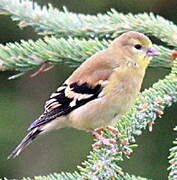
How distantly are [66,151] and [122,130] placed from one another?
113 inches

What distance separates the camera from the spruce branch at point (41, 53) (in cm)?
280

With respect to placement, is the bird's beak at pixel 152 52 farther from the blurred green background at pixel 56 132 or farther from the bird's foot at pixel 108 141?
the blurred green background at pixel 56 132

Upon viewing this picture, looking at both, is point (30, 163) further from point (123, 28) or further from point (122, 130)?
point (122, 130)

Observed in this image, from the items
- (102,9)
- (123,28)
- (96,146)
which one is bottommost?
(96,146)

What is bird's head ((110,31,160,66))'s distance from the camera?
119 inches

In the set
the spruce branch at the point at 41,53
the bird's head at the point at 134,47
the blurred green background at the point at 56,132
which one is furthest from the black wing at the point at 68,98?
the blurred green background at the point at 56,132

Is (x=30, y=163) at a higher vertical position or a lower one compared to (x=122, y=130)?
higher

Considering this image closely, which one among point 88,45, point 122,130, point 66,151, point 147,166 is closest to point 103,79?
point 88,45

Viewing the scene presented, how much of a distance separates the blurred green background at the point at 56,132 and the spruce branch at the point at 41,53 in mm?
1990

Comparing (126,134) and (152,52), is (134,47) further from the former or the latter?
(126,134)

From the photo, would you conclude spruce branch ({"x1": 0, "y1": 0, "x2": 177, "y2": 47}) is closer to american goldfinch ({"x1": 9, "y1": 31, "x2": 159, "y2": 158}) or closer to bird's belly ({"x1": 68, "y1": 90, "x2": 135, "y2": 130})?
american goldfinch ({"x1": 9, "y1": 31, "x2": 159, "y2": 158})

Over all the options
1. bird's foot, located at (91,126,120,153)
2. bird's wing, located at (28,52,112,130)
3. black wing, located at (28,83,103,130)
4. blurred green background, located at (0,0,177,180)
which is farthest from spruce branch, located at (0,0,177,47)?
blurred green background, located at (0,0,177,180)

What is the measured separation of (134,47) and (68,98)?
16.2 inches

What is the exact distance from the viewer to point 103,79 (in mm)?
2998
